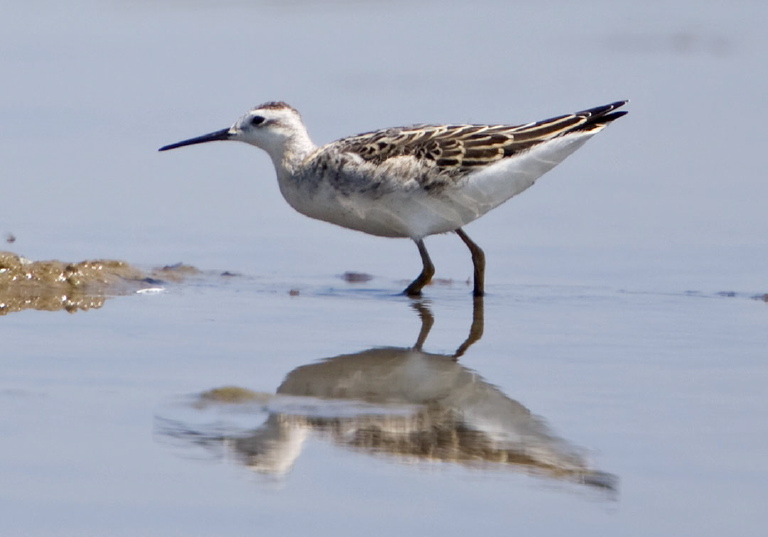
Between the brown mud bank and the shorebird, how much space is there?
118 cm

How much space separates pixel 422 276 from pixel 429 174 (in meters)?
0.61

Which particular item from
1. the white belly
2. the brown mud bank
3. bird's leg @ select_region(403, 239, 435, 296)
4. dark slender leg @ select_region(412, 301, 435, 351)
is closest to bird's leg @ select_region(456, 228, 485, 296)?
the white belly

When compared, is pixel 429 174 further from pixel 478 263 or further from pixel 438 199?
pixel 478 263

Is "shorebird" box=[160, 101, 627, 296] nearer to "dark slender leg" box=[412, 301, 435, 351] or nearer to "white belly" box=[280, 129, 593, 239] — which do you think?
"white belly" box=[280, 129, 593, 239]

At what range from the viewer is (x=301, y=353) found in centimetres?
668

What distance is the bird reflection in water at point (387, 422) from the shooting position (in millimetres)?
5113

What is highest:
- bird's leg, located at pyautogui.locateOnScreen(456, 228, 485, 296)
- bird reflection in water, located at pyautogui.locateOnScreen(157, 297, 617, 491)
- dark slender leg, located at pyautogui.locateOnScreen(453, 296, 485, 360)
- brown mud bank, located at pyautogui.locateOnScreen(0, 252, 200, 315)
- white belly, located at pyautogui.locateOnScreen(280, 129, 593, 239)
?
white belly, located at pyautogui.locateOnScreen(280, 129, 593, 239)

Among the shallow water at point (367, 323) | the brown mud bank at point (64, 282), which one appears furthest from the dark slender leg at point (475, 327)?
the brown mud bank at point (64, 282)

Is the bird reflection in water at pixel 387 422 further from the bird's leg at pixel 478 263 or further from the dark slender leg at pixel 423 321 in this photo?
the bird's leg at pixel 478 263

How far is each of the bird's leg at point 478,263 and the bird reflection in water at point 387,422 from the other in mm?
2096

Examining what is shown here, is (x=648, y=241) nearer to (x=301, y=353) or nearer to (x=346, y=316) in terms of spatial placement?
(x=346, y=316)

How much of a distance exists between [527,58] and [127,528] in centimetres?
1048

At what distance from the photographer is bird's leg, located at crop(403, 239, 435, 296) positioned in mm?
8492

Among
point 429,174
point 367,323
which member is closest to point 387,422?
point 367,323
